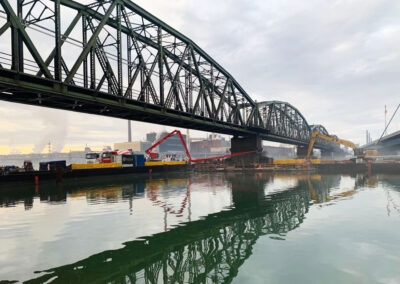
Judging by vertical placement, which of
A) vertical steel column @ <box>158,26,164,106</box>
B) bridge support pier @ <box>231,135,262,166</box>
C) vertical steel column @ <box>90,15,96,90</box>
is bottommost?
bridge support pier @ <box>231,135,262,166</box>

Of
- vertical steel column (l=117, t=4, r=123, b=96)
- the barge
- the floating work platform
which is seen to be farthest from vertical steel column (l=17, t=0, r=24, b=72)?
the floating work platform

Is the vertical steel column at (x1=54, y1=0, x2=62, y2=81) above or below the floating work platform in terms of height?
above

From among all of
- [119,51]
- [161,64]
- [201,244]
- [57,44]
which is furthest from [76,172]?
[201,244]

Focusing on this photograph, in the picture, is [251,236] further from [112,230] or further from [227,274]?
[112,230]

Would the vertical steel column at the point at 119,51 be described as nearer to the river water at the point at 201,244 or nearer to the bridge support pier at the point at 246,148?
the river water at the point at 201,244

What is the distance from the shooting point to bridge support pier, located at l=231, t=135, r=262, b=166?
78.2 metres

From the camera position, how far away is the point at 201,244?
13.2 meters

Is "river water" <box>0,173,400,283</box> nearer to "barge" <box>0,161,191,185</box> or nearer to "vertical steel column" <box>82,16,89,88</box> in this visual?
"vertical steel column" <box>82,16,89,88</box>

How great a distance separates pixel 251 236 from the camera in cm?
1433

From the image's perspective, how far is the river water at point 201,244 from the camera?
31.6 feet

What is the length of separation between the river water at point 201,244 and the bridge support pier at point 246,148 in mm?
55840

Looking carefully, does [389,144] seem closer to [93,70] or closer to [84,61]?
[93,70]

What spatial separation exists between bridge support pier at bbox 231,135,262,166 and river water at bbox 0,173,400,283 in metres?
55.8

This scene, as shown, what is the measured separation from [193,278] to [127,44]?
3617 cm
